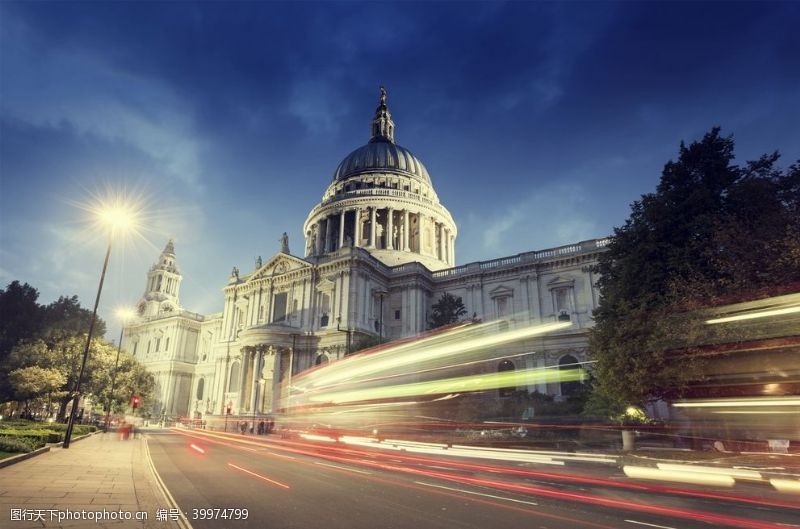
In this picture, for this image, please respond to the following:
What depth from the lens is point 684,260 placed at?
20.2 m

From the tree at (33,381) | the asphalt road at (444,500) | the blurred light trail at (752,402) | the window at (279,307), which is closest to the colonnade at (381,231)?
the window at (279,307)

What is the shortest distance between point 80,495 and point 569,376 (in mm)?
39484

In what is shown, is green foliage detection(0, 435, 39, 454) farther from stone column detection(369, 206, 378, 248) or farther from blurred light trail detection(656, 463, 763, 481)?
stone column detection(369, 206, 378, 248)

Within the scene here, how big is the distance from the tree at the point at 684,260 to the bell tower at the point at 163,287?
81112mm

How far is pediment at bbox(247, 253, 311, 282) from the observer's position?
170 ft

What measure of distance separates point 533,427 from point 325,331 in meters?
24.5

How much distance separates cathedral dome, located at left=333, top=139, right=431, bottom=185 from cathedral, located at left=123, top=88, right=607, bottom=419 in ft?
1.10

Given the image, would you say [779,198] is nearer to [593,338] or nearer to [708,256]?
[708,256]

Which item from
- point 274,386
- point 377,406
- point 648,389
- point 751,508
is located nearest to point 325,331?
point 274,386

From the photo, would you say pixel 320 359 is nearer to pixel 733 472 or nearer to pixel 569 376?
pixel 569 376

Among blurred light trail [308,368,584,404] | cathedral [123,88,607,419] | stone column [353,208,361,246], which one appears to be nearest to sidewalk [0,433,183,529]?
blurred light trail [308,368,584,404]

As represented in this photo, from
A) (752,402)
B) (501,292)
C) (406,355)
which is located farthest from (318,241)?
(752,402)

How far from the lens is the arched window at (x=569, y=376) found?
40.7 metres

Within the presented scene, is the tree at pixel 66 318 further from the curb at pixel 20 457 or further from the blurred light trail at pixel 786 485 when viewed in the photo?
the blurred light trail at pixel 786 485
